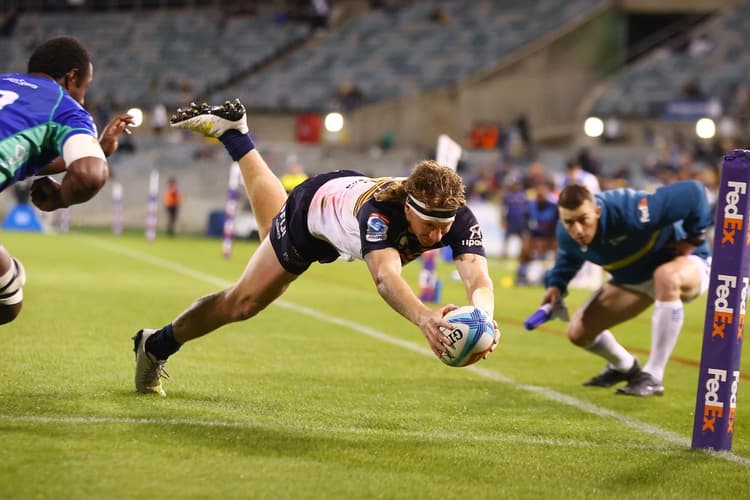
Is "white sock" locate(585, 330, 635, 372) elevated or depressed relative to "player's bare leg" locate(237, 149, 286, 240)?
depressed

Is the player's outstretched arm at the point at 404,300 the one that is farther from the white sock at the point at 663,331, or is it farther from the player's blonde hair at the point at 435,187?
the white sock at the point at 663,331

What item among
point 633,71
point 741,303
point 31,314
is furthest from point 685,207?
point 633,71

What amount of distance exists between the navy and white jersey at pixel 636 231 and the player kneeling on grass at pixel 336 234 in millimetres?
2607

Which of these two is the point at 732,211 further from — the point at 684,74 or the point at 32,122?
the point at 684,74

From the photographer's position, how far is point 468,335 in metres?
5.95

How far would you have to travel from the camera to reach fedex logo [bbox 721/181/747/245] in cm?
657

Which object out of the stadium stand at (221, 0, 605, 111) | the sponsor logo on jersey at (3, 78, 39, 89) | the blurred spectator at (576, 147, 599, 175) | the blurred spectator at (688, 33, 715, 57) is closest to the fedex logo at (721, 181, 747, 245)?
the sponsor logo on jersey at (3, 78, 39, 89)

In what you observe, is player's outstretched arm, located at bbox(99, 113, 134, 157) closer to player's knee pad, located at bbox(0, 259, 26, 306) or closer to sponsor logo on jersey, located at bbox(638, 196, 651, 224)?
player's knee pad, located at bbox(0, 259, 26, 306)

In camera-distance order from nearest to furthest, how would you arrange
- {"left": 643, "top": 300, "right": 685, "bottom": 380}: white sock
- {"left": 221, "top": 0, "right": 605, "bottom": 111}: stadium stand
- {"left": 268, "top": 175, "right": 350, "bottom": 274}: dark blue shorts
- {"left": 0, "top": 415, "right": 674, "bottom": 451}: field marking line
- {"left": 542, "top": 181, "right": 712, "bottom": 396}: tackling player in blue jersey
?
1. {"left": 0, "top": 415, "right": 674, "bottom": 451}: field marking line
2. {"left": 268, "top": 175, "right": 350, "bottom": 274}: dark blue shorts
3. {"left": 542, "top": 181, "right": 712, "bottom": 396}: tackling player in blue jersey
4. {"left": 643, "top": 300, "right": 685, "bottom": 380}: white sock
5. {"left": 221, "top": 0, "right": 605, "bottom": 111}: stadium stand

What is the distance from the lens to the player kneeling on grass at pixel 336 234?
6.32 m

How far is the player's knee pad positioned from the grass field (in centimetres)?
63

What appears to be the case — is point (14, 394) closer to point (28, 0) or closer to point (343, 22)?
point (343, 22)

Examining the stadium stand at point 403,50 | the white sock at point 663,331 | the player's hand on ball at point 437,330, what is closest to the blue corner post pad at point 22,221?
the stadium stand at point 403,50

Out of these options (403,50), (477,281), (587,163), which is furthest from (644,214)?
(403,50)
